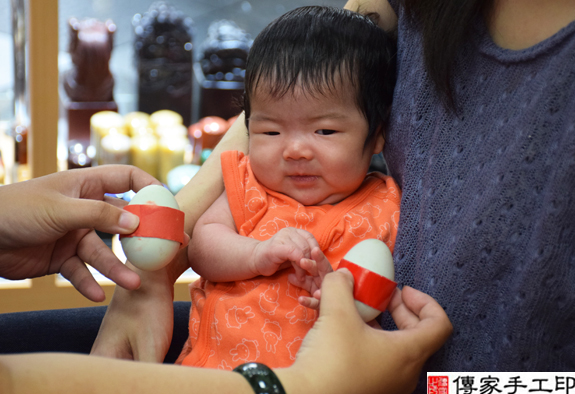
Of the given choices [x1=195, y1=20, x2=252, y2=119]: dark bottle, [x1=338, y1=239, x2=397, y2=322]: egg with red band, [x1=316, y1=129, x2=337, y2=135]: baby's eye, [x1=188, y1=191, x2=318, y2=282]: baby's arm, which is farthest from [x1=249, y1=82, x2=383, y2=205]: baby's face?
[x1=195, y1=20, x2=252, y2=119]: dark bottle

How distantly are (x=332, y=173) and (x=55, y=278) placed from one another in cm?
129

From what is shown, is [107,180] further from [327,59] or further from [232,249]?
[327,59]

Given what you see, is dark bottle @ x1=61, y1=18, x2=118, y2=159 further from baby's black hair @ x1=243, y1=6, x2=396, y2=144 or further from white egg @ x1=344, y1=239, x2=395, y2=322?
white egg @ x1=344, y1=239, x2=395, y2=322

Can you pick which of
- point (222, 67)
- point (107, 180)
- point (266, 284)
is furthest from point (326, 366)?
point (222, 67)

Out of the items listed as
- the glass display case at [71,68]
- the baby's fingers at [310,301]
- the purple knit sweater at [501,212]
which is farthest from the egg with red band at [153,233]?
the glass display case at [71,68]

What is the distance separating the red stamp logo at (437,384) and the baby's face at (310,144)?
37cm

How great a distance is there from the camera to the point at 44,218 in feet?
2.56

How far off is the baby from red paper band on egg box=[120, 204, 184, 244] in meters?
0.12

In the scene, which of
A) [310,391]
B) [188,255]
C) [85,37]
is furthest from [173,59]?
[310,391]

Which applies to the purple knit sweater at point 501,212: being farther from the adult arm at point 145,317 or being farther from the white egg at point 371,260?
the adult arm at point 145,317

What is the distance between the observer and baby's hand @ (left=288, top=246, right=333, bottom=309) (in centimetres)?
74

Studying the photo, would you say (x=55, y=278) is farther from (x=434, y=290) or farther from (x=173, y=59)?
(x=434, y=290)

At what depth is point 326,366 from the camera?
579 millimetres

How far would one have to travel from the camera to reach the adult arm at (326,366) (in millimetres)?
492
